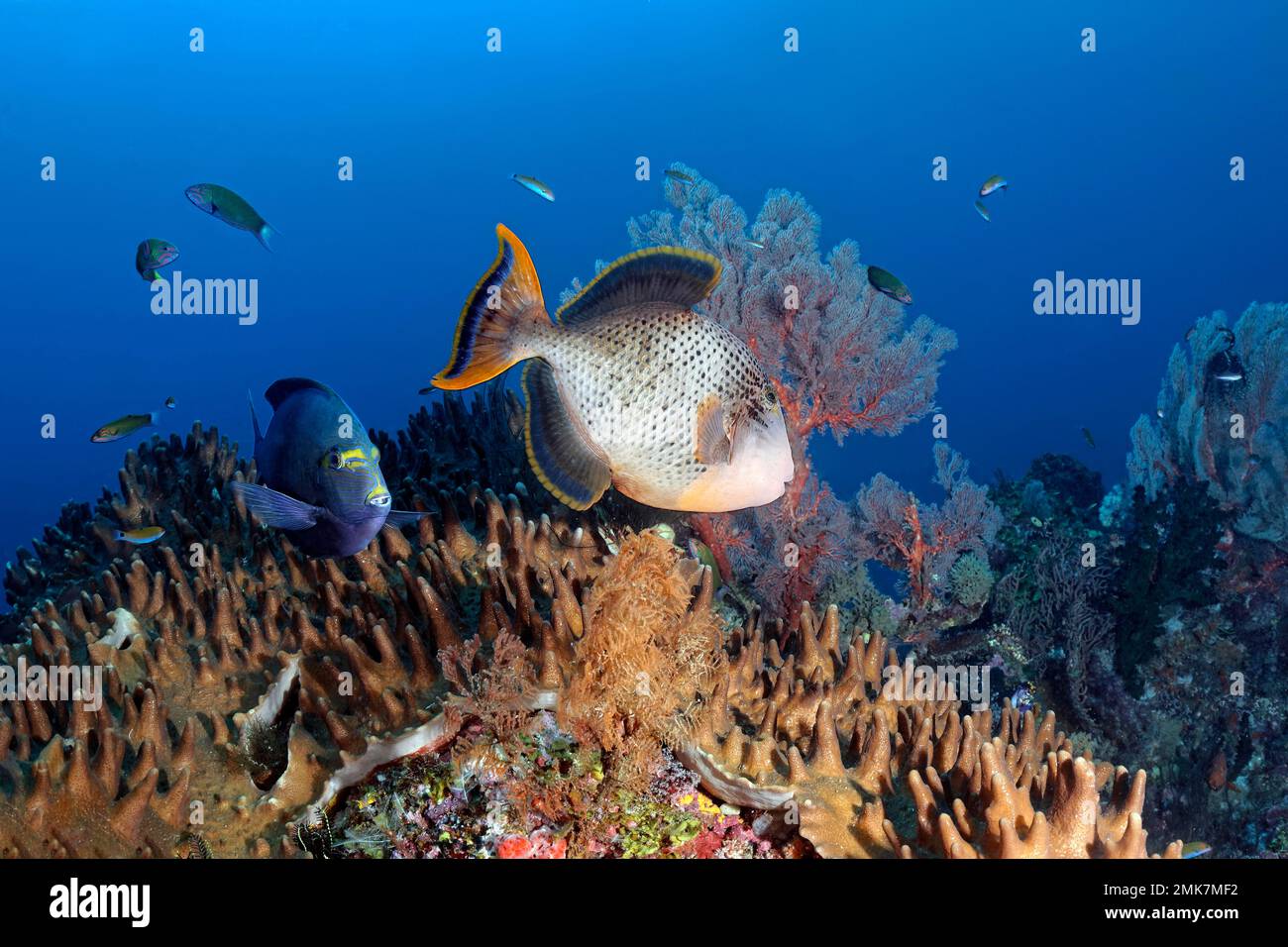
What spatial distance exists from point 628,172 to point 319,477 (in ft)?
261

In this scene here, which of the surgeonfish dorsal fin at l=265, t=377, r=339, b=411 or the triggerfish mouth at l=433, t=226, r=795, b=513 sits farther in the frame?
the surgeonfish dorsal fin at l=265, t=377, r=339, b=411

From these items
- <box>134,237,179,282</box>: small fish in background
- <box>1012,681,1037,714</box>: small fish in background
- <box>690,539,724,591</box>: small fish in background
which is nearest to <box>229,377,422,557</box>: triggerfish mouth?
<box>690,539,724,591</box>: small fish in background

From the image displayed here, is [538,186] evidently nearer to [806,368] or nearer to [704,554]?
[806,368]

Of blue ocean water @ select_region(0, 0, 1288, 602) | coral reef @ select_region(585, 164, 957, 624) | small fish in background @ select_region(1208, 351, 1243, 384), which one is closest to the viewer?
coral reef @ select_region(585, 164, 957, 624)

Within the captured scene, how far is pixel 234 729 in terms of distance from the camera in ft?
8.43

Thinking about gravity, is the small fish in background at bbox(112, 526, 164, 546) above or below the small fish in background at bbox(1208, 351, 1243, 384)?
below

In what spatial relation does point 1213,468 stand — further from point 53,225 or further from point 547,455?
point 53,225

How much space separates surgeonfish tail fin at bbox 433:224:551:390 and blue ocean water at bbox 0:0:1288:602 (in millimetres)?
56776

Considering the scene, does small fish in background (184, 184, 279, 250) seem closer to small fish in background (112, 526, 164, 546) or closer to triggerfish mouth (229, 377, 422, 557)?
small fish in background (112, 526, 164, 546)

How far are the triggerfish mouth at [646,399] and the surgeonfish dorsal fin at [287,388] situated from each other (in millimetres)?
1097

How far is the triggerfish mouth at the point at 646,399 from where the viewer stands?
2402 millimetres

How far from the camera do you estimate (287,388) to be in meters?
3.02

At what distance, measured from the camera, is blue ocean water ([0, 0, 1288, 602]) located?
6125 centimetres
